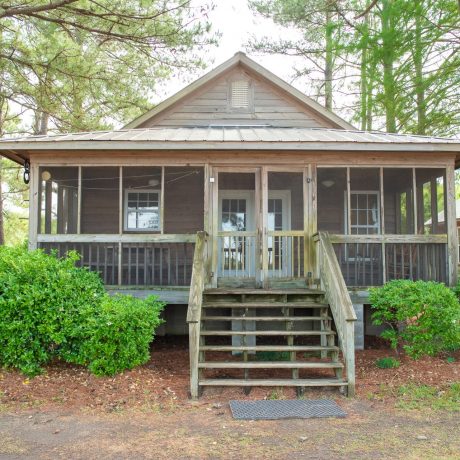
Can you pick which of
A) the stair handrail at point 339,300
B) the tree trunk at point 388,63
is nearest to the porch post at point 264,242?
the stair handrail at point 339,300

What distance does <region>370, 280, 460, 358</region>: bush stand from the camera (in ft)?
22.3

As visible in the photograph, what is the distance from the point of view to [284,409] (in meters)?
5.48

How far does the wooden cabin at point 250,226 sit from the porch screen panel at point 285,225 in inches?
1.4

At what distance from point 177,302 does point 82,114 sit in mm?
9380

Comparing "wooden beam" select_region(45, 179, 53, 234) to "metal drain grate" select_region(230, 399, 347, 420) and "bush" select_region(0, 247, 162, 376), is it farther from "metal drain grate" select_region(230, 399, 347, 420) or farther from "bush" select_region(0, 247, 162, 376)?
"metal drain grate" select_region(230, 399, 347, 420)

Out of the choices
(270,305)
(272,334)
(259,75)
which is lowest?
(272,334)

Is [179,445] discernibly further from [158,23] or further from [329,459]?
[158,23]

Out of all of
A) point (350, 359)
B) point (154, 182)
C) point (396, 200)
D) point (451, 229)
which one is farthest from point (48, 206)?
point (396, 200)

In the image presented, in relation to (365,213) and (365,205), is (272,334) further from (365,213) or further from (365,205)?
(365,205)

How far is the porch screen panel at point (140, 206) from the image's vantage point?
1101 cm

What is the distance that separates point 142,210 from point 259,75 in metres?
4.53

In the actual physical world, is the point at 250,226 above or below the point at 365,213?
below

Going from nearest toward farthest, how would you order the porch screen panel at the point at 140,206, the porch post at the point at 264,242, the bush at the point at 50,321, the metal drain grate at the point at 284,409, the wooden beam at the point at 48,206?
1. the metal drain grate at the point at 284,409
2. the bush at the point at 50,321
3. the porch post at the point at 264,242
4. the wooden beam at the point at 48,206
5. the porch screen panel at the point at 140,206

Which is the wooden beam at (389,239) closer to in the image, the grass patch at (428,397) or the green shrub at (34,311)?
the grass patch at (428,397)
